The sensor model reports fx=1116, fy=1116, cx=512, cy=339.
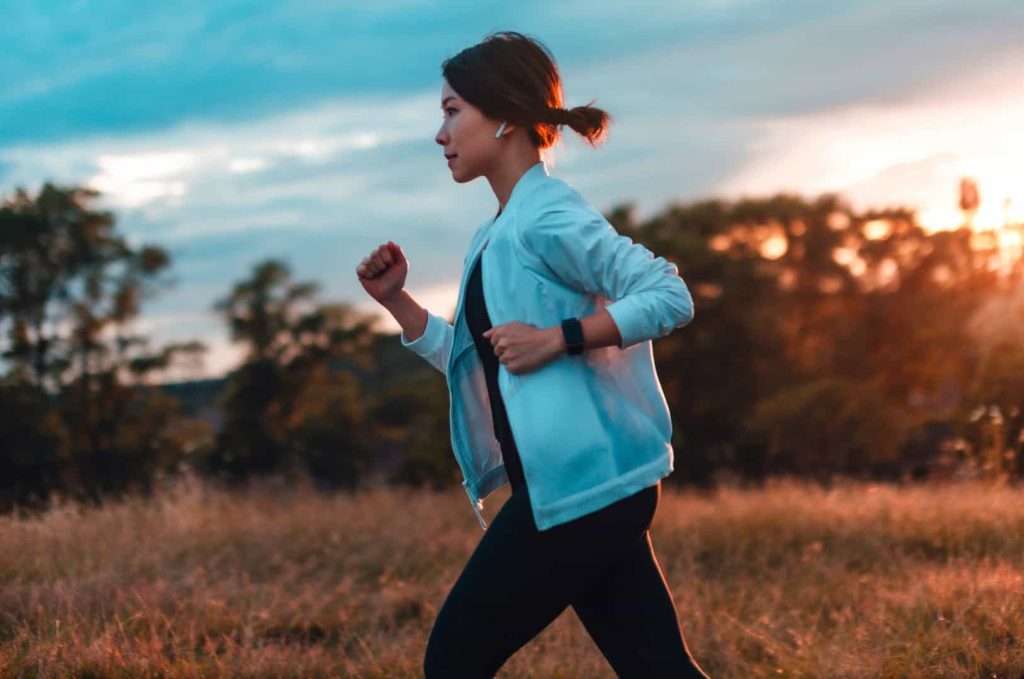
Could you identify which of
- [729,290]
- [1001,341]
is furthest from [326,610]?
[729,290]

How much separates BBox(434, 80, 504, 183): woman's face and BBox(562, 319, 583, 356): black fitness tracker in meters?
0.51

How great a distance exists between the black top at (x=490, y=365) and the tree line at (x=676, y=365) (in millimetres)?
8894

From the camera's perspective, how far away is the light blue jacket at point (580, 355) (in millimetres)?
2350

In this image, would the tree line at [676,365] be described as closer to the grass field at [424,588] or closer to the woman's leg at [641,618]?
the grass field at [424,588]

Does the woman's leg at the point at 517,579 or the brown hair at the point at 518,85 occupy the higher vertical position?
the brown hair at the point at 518,85

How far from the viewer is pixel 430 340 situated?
3.00 meters

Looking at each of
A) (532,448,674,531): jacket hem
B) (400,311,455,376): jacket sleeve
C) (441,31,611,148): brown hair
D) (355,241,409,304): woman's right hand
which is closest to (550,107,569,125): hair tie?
(441,31,611,148): brown hair

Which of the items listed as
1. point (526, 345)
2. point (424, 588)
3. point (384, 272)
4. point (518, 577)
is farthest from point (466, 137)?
point (424, 588)

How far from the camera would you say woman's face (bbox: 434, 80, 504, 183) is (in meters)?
2.63

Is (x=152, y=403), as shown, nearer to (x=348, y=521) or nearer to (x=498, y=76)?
(x=348, y=521)

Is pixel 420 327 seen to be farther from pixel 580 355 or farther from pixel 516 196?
pixel 580 355

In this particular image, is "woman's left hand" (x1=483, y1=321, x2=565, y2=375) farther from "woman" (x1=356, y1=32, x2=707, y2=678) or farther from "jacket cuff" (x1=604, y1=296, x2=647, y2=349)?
"jacket cuff" (x1=604, y1=296, x2=647, y2=349)

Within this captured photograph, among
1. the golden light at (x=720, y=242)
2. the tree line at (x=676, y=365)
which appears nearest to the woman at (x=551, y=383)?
the tree line at (x=676, y=365)

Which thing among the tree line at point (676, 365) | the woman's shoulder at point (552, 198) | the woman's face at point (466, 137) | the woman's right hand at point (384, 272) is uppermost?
the woman's face at point (466, 137)
